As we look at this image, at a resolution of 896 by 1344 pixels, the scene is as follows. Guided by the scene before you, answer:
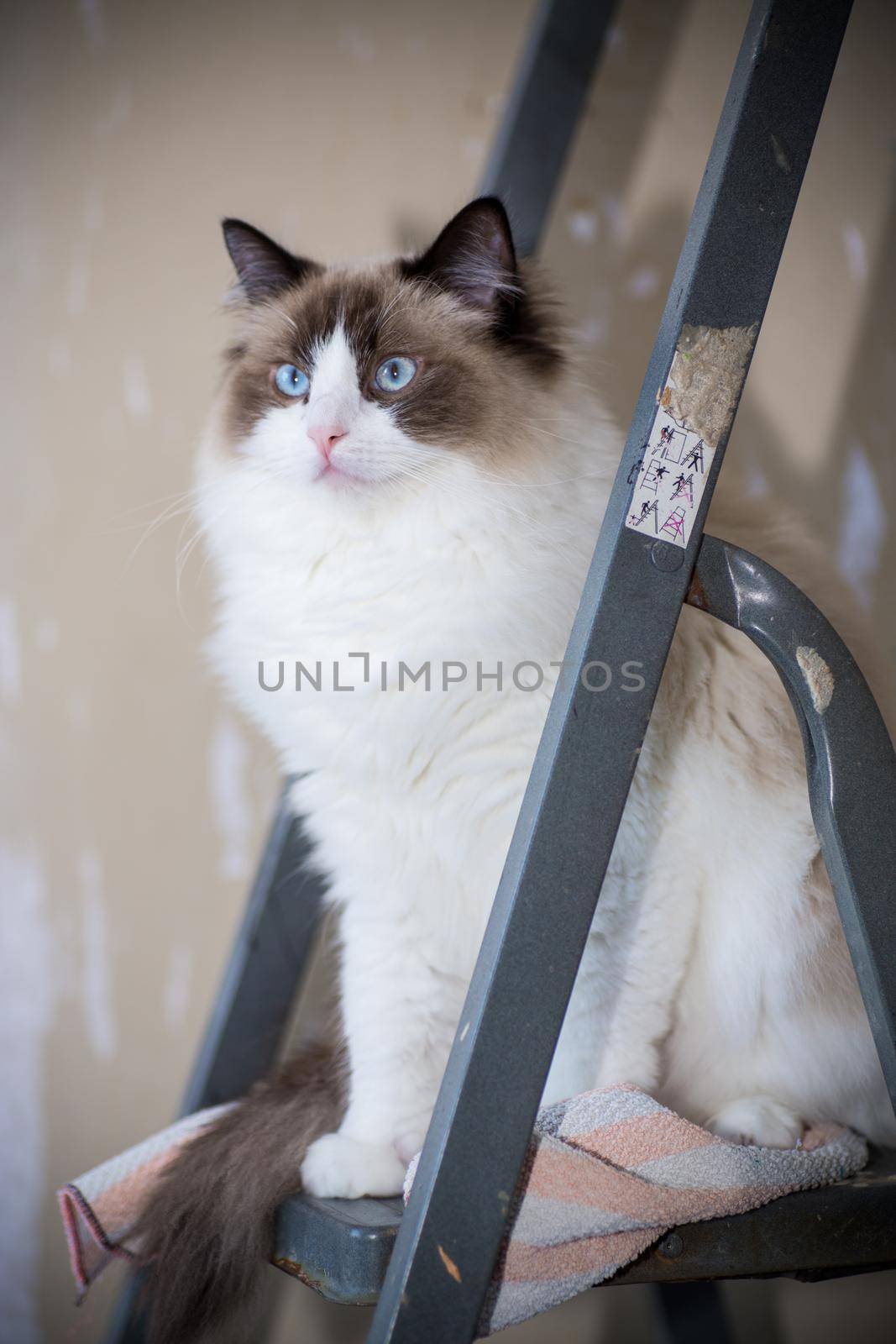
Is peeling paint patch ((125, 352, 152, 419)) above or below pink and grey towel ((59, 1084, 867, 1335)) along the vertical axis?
above

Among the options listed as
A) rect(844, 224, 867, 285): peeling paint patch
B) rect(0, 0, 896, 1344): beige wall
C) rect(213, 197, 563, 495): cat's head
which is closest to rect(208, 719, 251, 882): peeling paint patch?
rect(0, 0, 896, 1344): beige wall

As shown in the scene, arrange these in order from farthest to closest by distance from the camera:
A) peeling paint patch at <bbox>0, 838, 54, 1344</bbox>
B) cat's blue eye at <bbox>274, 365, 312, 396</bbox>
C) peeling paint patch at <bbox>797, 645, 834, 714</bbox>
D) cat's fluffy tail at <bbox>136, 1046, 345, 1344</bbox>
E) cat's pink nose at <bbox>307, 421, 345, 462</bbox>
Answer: peeling paint patch at <bbox>0, 838, 54, 1344</bbox> < cat's blue eye at <bbox>274, 365, 312, 396</bbox> < cat's pink nose at <bbox>307, 421, 345, 462</bbox> < cat's fluffy tail at <bbox>136, 1046, 345, 1344</bbox> < peeling paint patch at <bbox>797, 645, 834, 714</bbox>

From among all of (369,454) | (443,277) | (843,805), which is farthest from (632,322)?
(843,805)

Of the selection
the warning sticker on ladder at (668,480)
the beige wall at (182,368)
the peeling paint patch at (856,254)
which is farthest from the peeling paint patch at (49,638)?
the peeling paint patch at (856,254)

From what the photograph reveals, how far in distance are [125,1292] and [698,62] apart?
2100 millimetres

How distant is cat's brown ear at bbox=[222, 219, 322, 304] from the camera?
49.1 inches

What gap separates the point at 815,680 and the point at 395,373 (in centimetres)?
61

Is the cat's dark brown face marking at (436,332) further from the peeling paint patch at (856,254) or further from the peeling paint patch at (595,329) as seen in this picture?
the peeling paint patch at (856,254)

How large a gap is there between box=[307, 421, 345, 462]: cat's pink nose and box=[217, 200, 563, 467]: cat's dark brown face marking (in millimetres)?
70

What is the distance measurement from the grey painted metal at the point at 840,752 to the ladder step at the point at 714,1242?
18cm

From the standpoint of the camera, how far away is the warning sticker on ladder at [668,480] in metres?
0.73

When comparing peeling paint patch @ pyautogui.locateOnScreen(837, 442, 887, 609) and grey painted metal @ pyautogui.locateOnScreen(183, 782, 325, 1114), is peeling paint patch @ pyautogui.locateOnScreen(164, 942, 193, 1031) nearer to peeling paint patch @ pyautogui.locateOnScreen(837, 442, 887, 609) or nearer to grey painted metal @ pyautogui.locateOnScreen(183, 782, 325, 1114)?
grey painted metal @ pyautogui.locateOnScreen(183, 782, 325, 1114)

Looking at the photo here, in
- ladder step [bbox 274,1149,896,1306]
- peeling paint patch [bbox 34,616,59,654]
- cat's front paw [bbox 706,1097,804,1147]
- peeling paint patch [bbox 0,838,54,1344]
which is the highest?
peeling paint patch [bbox 34,616,59,654]

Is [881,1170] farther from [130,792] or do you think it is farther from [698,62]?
[698,62]
